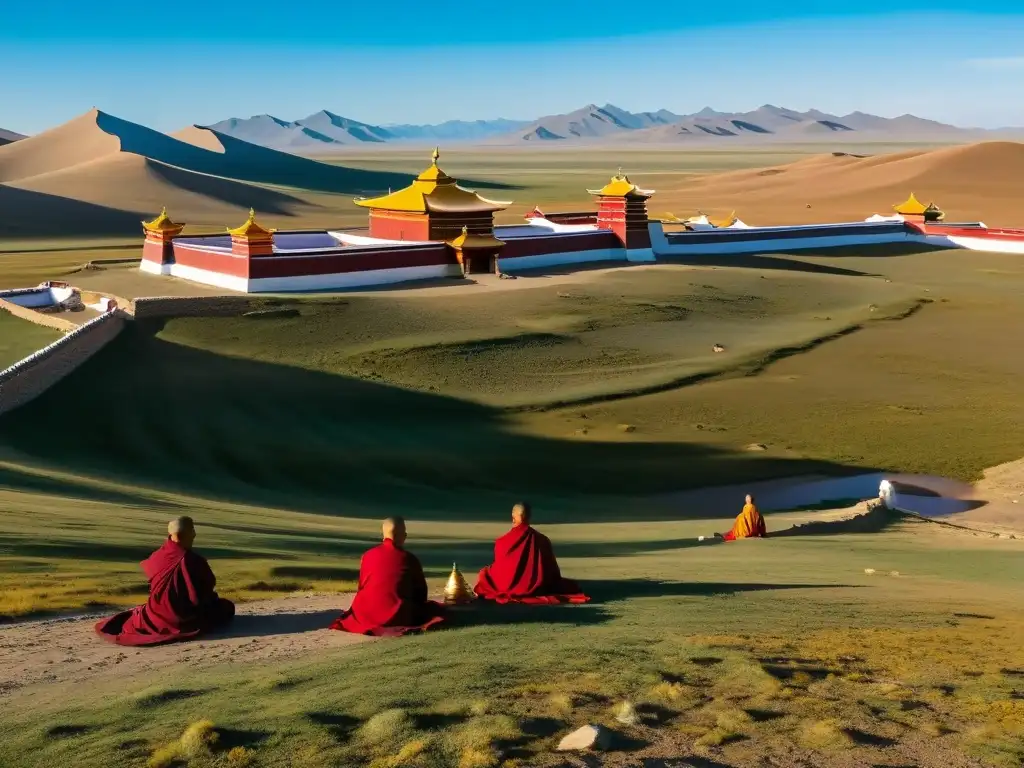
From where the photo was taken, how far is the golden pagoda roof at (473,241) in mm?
32375

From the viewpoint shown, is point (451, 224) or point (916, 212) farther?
point (916, 212)

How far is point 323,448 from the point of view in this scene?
61.3ft

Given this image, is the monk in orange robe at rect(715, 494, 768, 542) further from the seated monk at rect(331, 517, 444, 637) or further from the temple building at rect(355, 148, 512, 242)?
the temple building at rect(355, 148, 512, 242)

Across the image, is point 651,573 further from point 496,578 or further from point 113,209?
point 113,209

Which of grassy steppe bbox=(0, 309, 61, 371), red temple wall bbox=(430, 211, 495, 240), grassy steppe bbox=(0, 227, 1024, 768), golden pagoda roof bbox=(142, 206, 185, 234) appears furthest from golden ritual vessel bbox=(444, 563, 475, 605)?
red temple wall bbox=(430, 211, 495, 240)

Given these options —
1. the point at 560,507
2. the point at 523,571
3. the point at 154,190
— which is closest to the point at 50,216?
the point at 154,190

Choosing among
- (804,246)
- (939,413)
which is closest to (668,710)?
(939,413)

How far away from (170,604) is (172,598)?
4 cm

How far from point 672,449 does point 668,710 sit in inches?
535

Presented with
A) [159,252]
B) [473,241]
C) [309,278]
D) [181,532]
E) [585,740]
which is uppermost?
[473,241]

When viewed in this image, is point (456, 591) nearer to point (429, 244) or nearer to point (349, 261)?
point (349, 261)

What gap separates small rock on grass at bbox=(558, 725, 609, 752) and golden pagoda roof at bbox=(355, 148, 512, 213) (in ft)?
91.4

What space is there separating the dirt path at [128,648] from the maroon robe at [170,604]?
0.26ft

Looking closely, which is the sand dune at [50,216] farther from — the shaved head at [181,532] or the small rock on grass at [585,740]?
the small rock on grass at [585,740]
